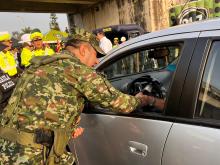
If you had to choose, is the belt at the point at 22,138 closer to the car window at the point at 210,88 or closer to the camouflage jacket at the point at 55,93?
the camouflage jacket at the point at 55,93

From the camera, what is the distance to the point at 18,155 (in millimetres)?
2117

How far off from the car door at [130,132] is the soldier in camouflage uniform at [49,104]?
22 centimetres

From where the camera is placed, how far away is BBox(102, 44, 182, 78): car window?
256 centimetres

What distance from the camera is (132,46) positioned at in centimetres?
250

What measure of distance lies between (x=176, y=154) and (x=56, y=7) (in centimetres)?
1562

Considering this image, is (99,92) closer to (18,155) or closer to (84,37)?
(84,37)

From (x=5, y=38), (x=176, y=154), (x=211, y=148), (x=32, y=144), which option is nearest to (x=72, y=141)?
(x=32, y=144)

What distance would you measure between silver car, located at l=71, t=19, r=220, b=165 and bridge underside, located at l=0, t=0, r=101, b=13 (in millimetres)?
12811

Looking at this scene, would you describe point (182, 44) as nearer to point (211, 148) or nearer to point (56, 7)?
point (211, 148)

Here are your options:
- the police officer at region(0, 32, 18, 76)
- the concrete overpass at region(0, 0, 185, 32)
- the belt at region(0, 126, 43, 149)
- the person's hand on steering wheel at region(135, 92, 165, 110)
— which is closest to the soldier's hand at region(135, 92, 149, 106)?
the person's hand on steering wheel at region(135, 92, 165, 110)

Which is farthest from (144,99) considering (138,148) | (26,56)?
(26,56)

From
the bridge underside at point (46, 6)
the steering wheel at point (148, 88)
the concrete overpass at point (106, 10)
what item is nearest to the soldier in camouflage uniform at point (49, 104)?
the steering wheel at point (148, 88)

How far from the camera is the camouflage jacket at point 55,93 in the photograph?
207 centimetres

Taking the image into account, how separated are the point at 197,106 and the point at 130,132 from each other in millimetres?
542
